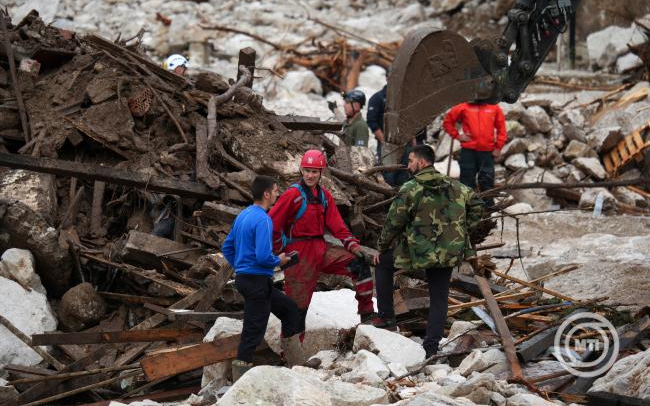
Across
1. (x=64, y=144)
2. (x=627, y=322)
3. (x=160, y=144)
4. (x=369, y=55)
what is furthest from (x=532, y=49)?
(x=369, y=55)

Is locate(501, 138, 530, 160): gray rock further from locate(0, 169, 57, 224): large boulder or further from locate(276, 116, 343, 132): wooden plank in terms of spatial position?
locate(0, 169, 57, 224): large boulder

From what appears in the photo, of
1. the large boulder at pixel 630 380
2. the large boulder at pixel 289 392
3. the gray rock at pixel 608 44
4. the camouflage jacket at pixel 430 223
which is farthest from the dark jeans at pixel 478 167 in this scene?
the gray rock at pixel 608 44

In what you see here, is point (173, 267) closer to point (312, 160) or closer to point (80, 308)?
point (80, 308)

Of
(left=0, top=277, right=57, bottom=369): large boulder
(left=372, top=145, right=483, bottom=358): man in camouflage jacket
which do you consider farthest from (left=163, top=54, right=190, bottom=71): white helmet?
(left=372, top=145, right=483, bottom=358): man in camouflage jacket

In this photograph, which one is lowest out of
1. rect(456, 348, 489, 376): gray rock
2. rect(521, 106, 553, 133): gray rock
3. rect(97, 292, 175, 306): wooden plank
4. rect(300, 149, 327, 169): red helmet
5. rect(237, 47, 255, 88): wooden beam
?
rect(97, 292, 175, 306): wooden plank

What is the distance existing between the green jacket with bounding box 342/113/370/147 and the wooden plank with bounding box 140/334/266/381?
543 cm

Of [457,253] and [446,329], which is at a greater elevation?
[457,253]

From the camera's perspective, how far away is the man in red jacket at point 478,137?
11812 millimetres

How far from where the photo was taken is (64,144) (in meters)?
10.2

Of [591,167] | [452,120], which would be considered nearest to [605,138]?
[591,167]

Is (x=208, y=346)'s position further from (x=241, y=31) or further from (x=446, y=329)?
(x=241, y=31)

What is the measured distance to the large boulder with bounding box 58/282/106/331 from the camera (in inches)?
351

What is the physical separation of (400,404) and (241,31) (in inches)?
634

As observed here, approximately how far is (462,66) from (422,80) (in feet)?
1.88
